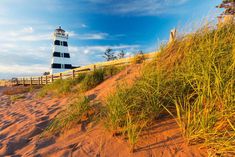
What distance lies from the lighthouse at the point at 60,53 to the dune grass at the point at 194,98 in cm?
2662

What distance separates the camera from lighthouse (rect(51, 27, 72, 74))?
2706 centimetres

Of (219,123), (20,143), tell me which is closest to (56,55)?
(20,143)

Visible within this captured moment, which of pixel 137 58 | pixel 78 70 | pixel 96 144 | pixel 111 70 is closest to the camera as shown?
pixel 96 144

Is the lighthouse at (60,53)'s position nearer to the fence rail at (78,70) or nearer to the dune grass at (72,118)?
the fence rail at (78,70)

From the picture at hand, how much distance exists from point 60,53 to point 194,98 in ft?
94.4

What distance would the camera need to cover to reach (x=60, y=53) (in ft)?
92.4

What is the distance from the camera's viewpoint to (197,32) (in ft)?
10.5

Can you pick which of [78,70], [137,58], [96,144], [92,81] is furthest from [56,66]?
[96,144]

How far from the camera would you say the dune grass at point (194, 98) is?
1.64 m

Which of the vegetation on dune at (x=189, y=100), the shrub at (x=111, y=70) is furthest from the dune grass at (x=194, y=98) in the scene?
the shrub at (x=111, y=70)

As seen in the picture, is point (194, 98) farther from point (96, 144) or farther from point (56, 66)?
point (56, 66)

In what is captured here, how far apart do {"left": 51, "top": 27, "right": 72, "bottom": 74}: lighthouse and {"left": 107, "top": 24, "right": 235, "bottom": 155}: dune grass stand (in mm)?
26617

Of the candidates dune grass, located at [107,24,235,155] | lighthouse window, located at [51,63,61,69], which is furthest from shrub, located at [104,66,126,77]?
lighthouse window, located at [51,63,61,69]

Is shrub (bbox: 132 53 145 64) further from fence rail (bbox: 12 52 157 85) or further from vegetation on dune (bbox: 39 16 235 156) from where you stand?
vegetation on dune (bbox: 39 16 235 156)
